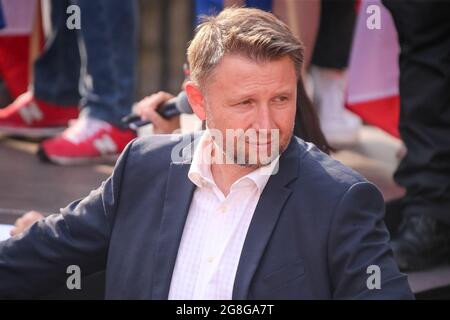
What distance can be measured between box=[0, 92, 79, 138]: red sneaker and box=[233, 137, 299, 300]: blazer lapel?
2.31 meters

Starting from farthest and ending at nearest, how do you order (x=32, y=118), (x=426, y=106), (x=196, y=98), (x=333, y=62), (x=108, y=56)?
(x=333, y=62)
(x=32, y=118)
(x=108, y=56)
(x=426, y=106)
(x=196, y=98)

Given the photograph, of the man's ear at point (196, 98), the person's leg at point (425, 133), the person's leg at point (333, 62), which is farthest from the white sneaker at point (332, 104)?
the man's ear at point (196, 98)

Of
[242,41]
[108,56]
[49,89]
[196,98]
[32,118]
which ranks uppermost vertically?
[242,41]

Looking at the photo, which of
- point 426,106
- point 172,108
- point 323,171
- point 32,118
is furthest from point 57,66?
point 323,171

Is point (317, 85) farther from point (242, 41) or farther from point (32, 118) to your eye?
point (242, 41)

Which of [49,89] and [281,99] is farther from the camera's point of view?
[49,89]

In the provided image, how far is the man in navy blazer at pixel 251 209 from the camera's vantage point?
6.66 ft

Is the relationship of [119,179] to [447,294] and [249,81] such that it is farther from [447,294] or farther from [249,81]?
[447,294]

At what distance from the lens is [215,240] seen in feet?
7.01

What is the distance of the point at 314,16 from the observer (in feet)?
11.7

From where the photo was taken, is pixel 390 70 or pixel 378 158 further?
pixel 378 158

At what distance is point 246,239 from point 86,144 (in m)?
1.86
